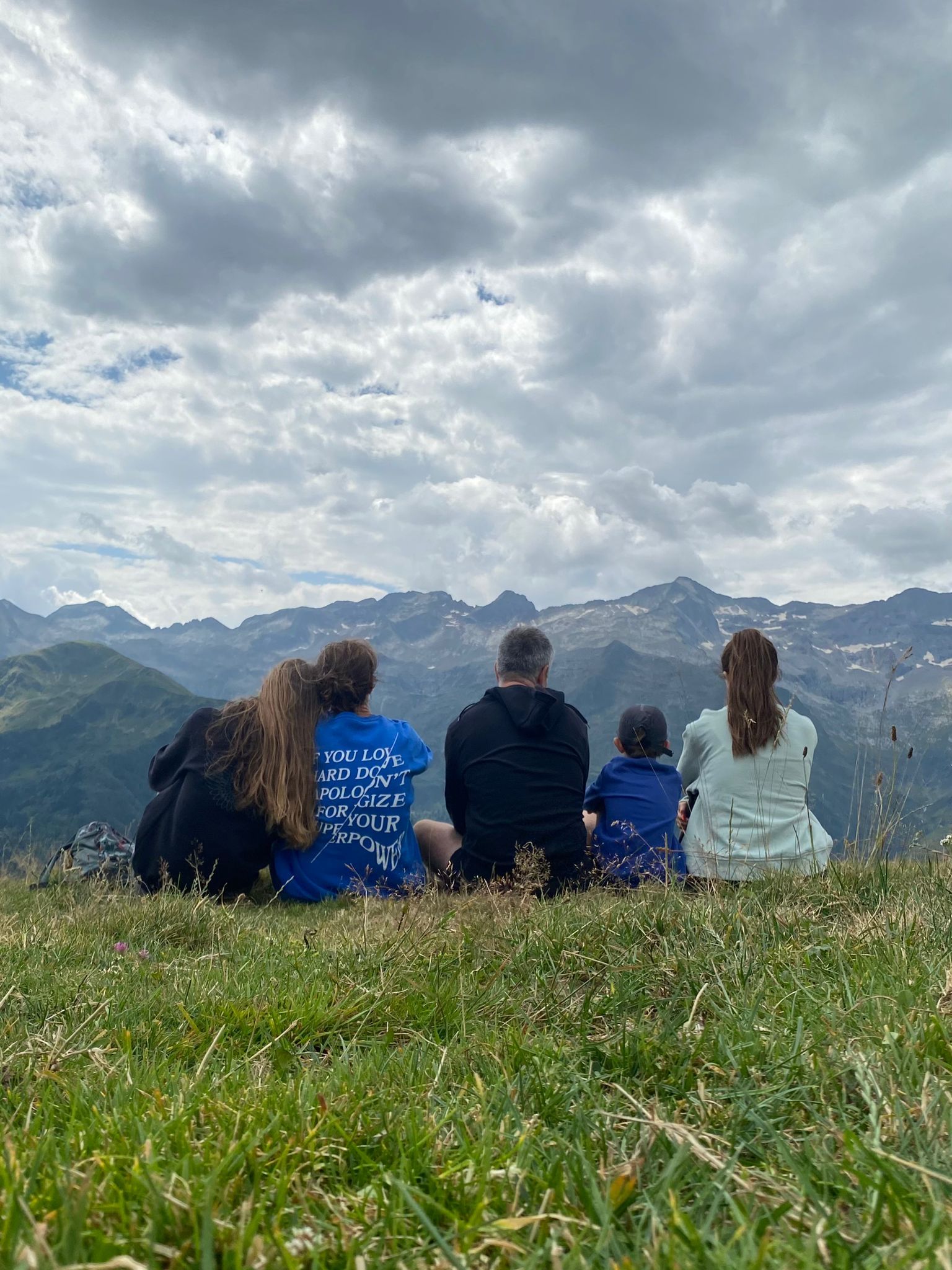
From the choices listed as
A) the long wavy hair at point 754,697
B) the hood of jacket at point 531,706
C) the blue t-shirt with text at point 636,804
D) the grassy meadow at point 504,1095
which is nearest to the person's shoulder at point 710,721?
the long wavy hair at point 754,697

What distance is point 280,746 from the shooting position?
6.95m

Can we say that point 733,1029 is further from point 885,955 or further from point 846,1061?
point 885,955

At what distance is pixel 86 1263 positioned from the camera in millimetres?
1040

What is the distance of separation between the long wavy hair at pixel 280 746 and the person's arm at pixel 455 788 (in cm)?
Answer: 119

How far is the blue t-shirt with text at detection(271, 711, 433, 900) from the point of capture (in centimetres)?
721

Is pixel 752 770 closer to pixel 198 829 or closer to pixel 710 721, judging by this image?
pixel 710 721

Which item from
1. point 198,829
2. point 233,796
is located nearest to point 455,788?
point 233,796

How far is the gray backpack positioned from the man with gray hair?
333cm

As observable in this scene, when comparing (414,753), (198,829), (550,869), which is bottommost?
(550,869)

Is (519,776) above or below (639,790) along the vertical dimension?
above

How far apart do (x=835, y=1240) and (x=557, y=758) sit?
6096 millimetres

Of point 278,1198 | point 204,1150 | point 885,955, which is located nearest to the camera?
point 278,1198

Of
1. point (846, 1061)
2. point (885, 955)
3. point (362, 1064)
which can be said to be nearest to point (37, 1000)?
point (362, 1064)

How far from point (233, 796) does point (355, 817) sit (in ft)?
3.76
